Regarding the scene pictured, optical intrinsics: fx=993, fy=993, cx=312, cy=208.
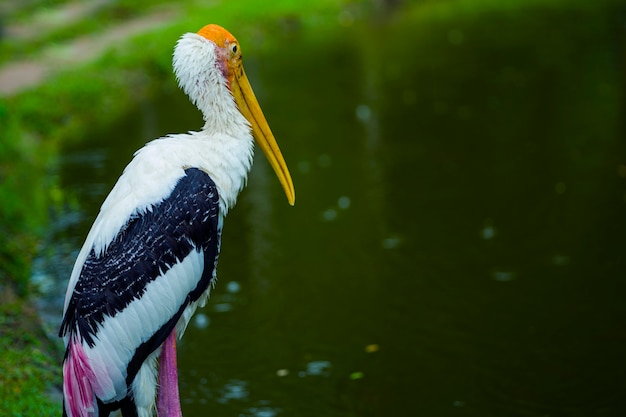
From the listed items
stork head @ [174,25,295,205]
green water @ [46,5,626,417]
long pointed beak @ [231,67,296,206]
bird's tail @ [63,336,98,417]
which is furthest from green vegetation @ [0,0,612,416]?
stork head @ [174,25,295,205]

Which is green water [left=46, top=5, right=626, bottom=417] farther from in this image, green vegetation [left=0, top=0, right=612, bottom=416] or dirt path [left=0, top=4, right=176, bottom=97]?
dirt path [left=0, top=4, right=176, bottom=97]

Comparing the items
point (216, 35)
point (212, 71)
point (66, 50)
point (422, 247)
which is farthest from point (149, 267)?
point (66, 50)

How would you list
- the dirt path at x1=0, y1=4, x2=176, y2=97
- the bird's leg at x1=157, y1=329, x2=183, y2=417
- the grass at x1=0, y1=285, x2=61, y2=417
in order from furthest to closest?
the dirt path at x1=0, y1=4, x2=176, y2=97, the grass at x1=0, y1=285, x2=61, y2=417, the bird's leg at x1=157, y1=329, x2=183, y2=417

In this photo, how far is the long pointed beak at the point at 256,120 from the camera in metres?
3.80

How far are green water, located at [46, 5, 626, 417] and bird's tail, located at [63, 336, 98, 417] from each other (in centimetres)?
119

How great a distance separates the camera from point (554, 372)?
15.0 feet

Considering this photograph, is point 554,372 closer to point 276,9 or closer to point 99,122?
point 99,122

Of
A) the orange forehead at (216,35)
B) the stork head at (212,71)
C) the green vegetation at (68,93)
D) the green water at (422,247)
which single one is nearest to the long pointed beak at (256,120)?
the stork head at (212,71)

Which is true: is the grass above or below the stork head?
below

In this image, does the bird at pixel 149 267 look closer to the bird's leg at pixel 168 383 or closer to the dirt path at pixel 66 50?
the bird's leg at pixel 168 383

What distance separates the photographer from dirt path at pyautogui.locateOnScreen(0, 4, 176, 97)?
1112cm

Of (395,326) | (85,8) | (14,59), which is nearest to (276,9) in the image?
(85,8)

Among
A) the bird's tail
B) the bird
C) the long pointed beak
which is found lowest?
the bird's tail

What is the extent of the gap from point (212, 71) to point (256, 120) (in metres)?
0.30
